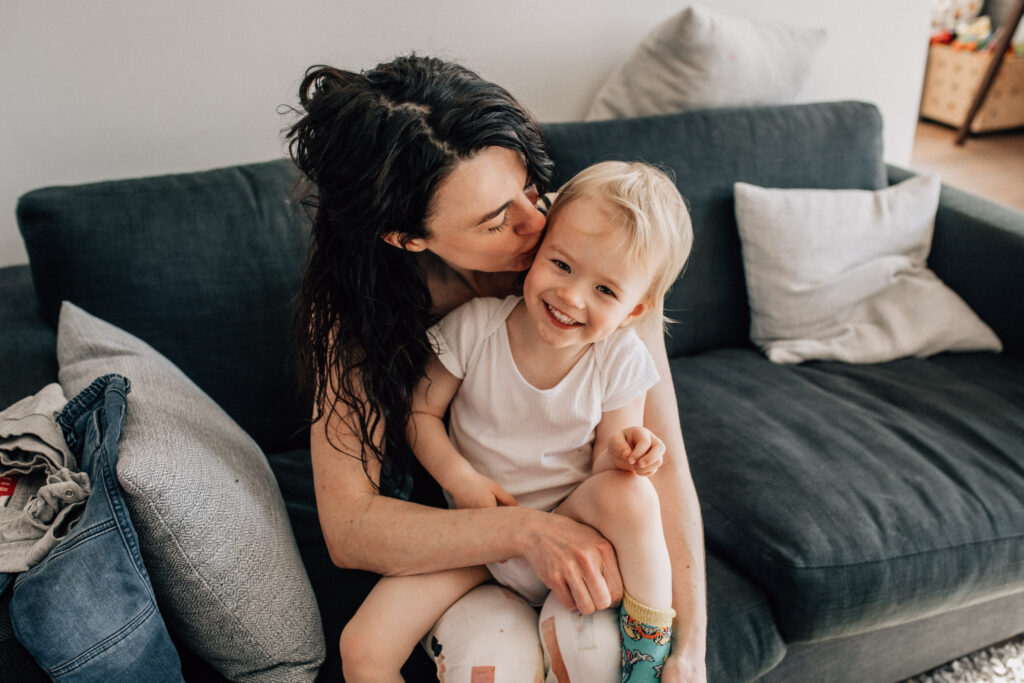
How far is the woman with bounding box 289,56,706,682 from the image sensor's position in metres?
0.96

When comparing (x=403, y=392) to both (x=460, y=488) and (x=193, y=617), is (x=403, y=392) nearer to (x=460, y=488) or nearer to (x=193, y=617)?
(x=460, y=488)

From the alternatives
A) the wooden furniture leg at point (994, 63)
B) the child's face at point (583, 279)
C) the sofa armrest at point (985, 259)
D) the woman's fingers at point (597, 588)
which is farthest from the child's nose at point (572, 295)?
the wooden furniture leg at point (994, 63)

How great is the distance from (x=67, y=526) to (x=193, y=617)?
0.63 ft

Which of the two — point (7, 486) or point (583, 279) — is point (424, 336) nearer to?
point (583, 279)

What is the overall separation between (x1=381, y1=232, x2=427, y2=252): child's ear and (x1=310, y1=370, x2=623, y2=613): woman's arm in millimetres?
268

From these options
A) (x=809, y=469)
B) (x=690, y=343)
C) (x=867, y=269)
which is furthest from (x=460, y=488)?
(x=867, y=269)

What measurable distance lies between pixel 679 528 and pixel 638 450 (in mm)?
247

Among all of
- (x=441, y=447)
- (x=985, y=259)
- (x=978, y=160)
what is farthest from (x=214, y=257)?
(x=978, y=160)

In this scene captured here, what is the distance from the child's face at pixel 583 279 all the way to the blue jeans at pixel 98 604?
0.58 meters

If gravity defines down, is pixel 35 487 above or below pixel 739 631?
above

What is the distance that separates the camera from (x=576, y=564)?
0.98m

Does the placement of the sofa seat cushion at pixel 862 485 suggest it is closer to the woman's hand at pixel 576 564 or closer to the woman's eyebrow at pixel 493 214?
the woman's hand at pixel 576 564

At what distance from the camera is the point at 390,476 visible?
4.10ft

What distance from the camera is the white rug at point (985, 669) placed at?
1.54m
